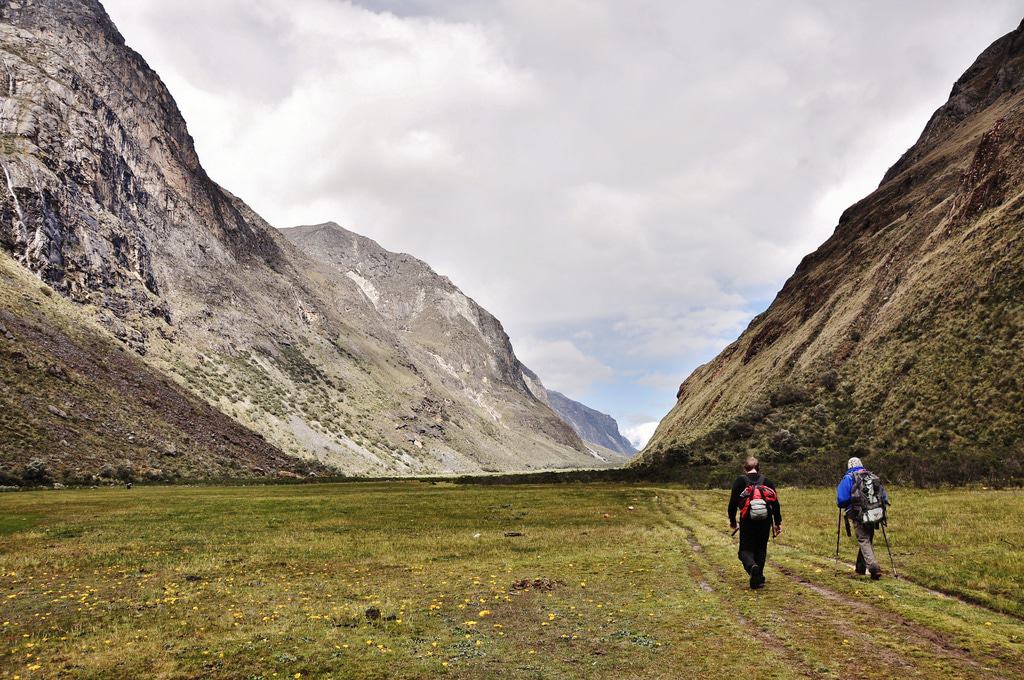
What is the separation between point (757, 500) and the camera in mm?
16000

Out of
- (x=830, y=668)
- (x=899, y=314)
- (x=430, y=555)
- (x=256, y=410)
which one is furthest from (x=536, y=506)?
(x=256, y=410)

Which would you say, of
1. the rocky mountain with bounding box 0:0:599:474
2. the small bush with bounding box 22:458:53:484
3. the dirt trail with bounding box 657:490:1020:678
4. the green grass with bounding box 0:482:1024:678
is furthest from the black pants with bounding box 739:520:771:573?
the rocky mountain with bounding box 0:0:599:474

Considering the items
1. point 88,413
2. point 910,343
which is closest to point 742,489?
point 910,343

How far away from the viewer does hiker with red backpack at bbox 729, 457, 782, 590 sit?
15688mm

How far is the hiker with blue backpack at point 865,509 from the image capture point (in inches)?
636

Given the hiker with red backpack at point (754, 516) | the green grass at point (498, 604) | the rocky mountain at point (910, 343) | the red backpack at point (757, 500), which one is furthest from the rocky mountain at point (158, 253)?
the red backpack at point (757, 500)

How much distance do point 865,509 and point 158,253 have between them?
149329 mm

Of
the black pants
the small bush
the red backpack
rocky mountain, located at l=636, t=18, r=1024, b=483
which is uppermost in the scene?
rocky mountain, located at l=636, t=18, r=1024, b=483

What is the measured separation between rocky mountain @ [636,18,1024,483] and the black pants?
39.9 meters

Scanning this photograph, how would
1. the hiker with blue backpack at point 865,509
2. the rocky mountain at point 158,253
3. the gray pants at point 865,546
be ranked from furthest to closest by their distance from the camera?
the rocky mountain at point 158,253 < the hiker with blue backpack at point 865,509 < the gray pants at point 865,546

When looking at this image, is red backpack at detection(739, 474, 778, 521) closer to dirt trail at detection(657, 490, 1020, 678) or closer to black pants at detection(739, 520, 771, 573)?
black pants at detection(739, 520, 771, 573)

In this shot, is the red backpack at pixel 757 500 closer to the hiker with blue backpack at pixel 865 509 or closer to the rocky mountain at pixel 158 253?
the hiker with blue backpack at pixel 865 509

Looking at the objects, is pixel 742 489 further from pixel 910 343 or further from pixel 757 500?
pixel 910 343

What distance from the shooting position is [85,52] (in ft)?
445
